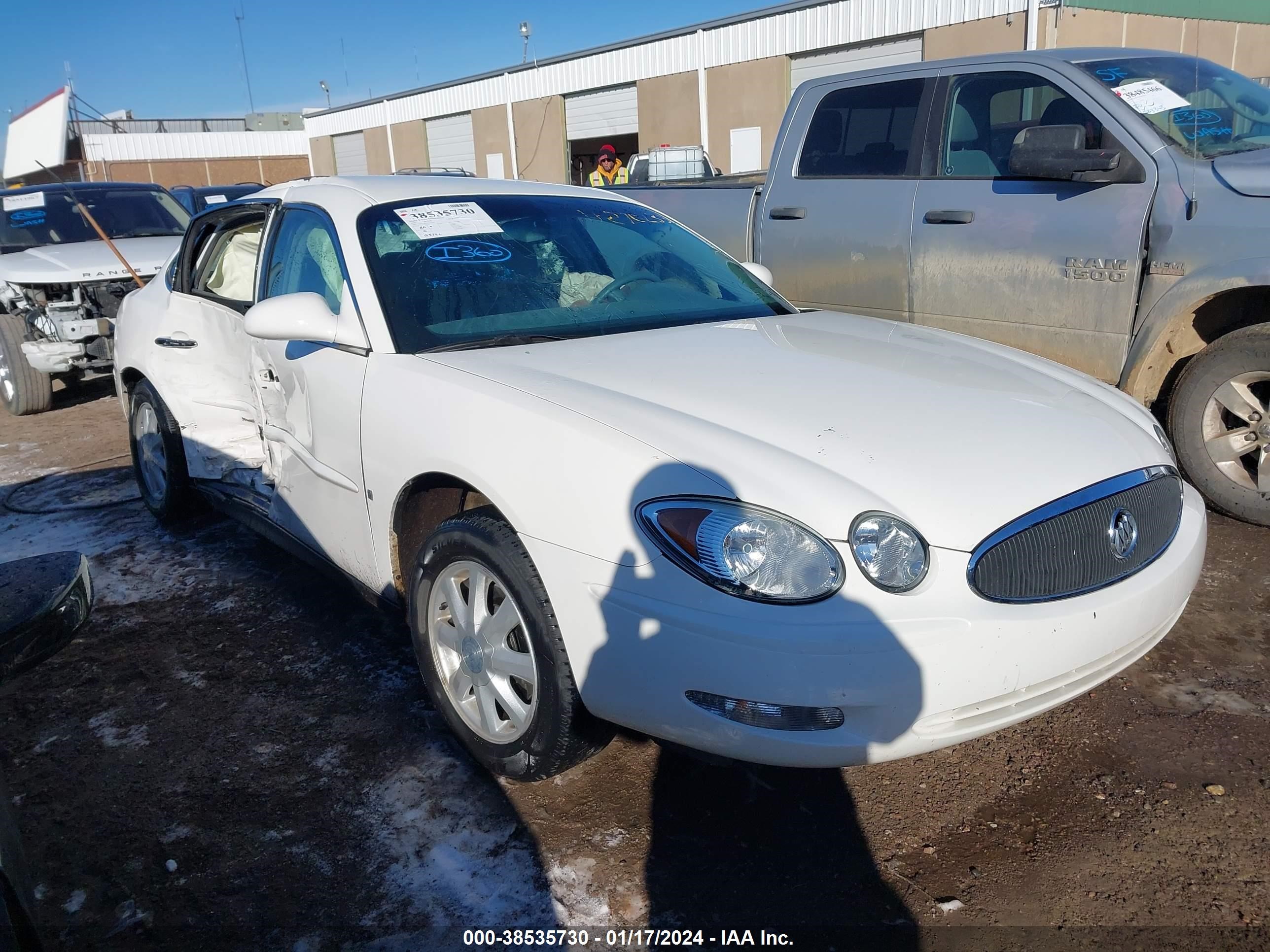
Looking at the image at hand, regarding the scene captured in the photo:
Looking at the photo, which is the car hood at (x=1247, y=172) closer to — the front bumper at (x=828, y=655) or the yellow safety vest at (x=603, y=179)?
the front bumper at (x=828, y=655)

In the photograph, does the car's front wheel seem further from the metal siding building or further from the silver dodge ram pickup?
the metal siding building

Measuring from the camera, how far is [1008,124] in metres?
4.73

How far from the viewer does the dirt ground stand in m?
2.18

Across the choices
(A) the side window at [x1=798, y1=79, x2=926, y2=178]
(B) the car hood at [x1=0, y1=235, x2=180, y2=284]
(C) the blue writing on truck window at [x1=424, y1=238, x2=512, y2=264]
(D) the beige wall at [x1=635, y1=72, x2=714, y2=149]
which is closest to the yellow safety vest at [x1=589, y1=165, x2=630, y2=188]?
(D) the beige wall at [x1=635, y1=72, x2=714, y2=149]

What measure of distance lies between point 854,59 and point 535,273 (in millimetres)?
15075

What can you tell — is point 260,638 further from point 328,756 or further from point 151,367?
point 151,367

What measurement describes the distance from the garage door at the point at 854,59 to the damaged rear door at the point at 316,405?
12.9 metres

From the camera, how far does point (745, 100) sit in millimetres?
18500

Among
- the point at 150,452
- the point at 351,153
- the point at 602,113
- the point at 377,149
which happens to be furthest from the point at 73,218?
the point at 351,153

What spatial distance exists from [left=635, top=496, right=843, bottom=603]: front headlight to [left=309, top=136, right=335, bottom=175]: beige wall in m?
32.6

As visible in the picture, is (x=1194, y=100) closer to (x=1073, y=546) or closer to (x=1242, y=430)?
(x=1242, y=430)

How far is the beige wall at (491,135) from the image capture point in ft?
80.8

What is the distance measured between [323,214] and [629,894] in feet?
8.10

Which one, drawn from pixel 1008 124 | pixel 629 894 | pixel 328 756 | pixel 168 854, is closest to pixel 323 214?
pixel 328 756
